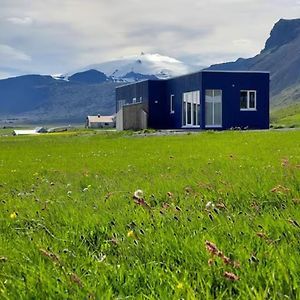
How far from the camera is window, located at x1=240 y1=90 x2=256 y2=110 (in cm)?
5228

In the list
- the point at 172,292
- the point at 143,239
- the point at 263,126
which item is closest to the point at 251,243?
the point at 143,239

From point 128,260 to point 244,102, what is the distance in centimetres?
4888

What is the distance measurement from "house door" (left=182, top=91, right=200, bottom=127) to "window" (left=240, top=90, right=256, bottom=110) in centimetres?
385

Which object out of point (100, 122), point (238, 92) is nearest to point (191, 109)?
point (238, 92)

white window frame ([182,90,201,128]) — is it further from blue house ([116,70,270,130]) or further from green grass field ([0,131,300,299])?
green grass field ([0,131,300,299])

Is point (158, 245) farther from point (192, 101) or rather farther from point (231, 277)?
point (192, 101)

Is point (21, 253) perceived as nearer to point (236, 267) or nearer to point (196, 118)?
point (236, 267)

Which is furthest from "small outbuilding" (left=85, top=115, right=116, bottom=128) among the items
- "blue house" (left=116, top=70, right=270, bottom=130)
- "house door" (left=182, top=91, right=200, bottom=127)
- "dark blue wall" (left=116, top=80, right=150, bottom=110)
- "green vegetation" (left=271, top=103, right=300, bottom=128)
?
"blue house" (left=116, top=70, right=270, bottom=130)

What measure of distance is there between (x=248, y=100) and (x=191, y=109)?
542 centimetres

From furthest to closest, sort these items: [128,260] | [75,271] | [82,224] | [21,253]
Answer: [82,224]
[21,253]
[128,260]
[75,271]

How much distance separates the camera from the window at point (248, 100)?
5228 cm

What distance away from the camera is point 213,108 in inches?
2062

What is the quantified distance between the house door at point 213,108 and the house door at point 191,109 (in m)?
0.89

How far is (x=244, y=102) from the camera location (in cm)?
5250
